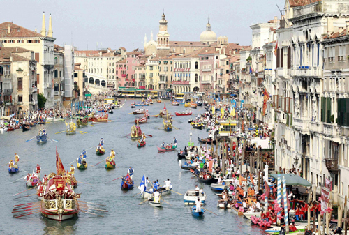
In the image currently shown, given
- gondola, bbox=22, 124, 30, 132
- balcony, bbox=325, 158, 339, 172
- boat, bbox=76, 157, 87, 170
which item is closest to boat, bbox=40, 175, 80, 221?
balcony, bbox=325, 158, 339, 172

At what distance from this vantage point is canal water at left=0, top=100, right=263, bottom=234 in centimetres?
3722

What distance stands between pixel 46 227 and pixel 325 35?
16.3 metres

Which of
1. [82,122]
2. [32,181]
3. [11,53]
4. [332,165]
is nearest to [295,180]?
[332,165]

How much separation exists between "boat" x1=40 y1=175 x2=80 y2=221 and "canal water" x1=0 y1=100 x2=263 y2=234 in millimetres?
389

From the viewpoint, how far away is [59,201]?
38.3 m

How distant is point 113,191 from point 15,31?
7319 cm

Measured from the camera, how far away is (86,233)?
Result: 1436 inches

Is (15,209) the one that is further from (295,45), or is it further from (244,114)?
(244,114)

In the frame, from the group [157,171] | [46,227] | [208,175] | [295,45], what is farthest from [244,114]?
[46,227]

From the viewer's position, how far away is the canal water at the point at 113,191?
122 feet

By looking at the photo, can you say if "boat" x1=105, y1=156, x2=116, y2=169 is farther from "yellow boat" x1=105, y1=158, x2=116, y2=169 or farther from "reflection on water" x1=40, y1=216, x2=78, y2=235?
"reflection on water" x1=40, y1=216, x2=78, y2=235

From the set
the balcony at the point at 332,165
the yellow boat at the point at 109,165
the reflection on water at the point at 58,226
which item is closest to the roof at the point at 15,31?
the yellow boat at the point at 109,165

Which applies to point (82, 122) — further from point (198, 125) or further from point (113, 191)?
point (113, 191)

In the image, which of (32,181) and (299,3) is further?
(32,181)
